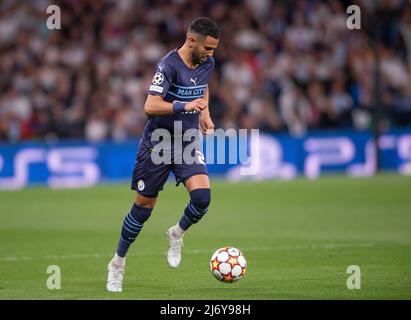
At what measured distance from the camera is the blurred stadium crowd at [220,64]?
23172mm

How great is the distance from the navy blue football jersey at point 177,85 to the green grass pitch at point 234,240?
5.27 ft

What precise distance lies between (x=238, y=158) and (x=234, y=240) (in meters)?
9.25

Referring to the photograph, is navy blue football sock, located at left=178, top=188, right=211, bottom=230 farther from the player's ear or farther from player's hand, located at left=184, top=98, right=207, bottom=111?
the player's ear

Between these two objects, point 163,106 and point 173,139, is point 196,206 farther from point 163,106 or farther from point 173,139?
point 163,106

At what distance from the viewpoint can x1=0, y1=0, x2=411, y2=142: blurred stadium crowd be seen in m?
23.2

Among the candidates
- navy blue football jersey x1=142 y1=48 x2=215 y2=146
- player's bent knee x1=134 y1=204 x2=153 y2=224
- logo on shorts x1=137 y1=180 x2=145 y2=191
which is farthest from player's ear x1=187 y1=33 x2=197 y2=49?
player's bent knee x1=134 y1=204 x2=153 y2=224

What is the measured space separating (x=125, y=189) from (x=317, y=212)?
5820mm

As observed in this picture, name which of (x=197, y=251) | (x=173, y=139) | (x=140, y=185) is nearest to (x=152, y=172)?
(x=140, y=185)

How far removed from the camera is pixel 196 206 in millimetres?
9328

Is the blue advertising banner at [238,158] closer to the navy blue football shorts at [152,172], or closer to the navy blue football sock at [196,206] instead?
the navy blue football sock at [196,206]

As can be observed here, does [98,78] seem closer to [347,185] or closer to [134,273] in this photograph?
[347,185]

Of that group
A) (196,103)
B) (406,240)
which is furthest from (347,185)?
(196,103)

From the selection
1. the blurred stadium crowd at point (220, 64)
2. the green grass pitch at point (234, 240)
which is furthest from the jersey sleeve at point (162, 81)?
the blurred stadium crowd at point (220, 64)

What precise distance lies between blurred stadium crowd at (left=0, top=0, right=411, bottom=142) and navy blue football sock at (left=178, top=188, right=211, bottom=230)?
13215mm
